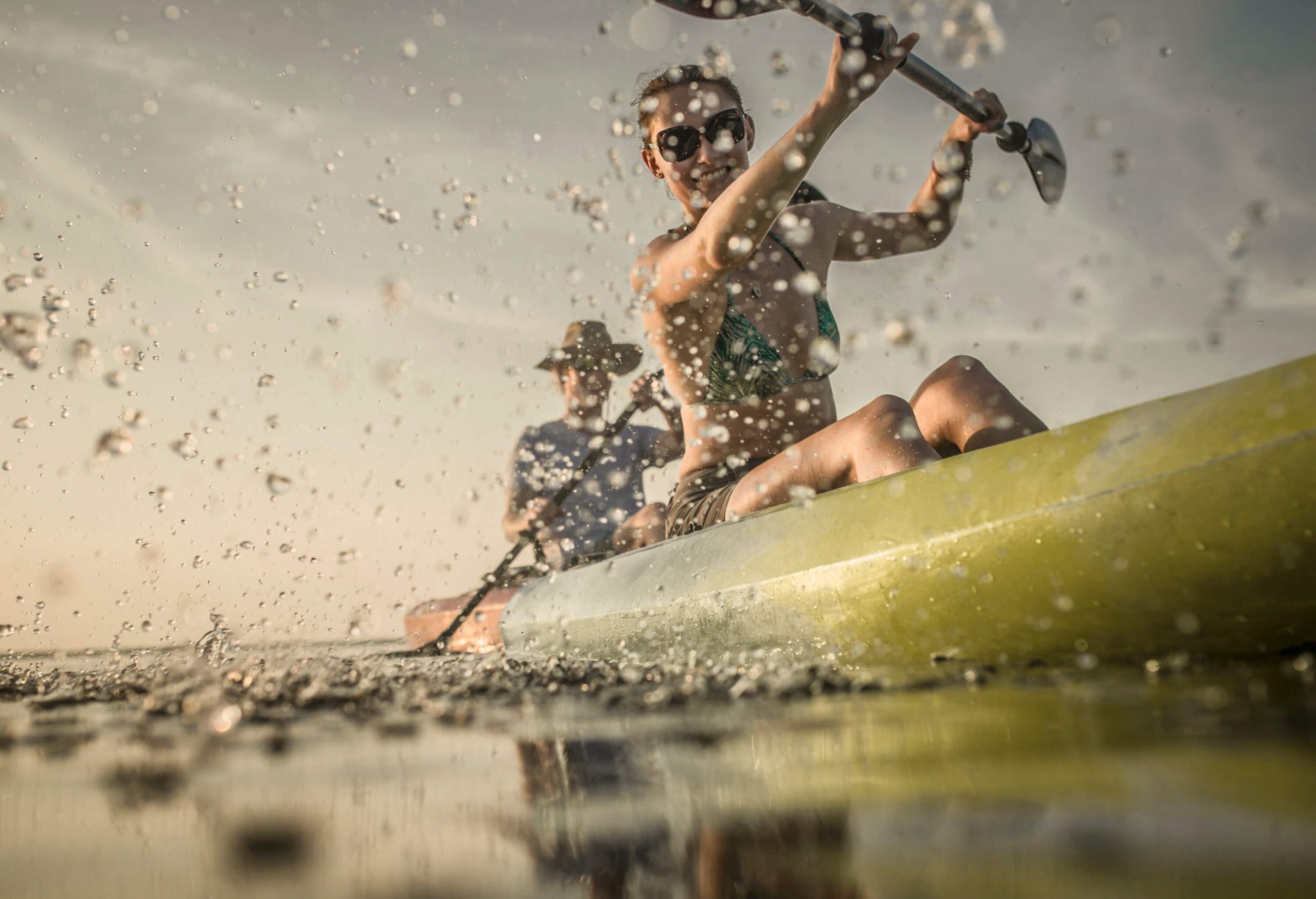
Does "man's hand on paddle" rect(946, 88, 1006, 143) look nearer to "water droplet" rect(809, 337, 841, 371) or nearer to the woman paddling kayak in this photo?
the woman paddling kayak

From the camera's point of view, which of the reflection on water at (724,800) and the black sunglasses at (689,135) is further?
the black sunglasses at (689,135)

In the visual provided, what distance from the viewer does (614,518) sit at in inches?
231

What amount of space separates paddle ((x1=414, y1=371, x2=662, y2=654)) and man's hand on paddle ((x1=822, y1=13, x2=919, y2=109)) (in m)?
3.41

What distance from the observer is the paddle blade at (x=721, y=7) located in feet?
11.1

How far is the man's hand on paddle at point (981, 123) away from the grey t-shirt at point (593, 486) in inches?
113

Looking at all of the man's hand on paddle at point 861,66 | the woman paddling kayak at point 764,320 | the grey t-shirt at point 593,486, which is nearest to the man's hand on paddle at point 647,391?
the grey t-shirt at point 593,486

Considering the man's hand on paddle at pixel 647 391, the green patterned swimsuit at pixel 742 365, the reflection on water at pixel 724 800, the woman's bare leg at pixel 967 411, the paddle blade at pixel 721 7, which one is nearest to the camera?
the reflection on water at pixel 724 800

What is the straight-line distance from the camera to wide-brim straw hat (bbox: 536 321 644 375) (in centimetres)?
627

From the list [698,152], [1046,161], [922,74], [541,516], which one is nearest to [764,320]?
[698,152]

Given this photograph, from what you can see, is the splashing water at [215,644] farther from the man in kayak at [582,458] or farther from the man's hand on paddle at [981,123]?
the man's hand on paddle at [981,123]

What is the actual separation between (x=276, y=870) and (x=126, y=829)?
0.29 metres

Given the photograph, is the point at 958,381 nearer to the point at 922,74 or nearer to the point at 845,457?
the point at 845,457

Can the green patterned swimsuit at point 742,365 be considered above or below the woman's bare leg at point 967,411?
above

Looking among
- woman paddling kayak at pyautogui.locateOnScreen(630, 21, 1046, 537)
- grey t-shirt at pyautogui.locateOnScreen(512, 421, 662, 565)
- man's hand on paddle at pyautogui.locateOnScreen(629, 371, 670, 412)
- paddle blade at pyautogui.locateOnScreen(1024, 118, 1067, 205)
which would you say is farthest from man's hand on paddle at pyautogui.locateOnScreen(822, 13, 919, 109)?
grey t-shirt at pyautogui.locateOnScreen(512, 421, 662, 565)
